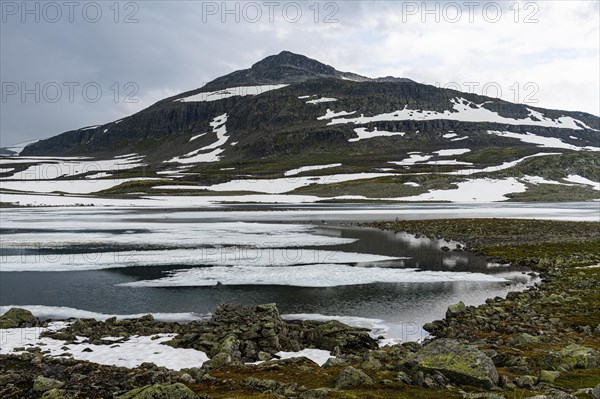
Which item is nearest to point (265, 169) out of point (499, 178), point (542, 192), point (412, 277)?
point (499, 178)

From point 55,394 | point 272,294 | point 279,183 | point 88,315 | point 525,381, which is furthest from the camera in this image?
point 279,183

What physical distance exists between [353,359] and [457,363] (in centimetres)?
417

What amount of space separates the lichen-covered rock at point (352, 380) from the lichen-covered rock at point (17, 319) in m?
14.3

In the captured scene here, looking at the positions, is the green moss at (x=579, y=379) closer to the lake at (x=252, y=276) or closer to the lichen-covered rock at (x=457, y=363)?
the lichen-covered rock at (x=457, y=363)

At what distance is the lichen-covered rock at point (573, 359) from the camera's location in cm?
1212

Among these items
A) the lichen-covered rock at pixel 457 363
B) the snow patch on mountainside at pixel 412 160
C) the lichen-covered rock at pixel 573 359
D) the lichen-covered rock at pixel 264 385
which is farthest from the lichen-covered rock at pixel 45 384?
the snow patch on mountainside at pixel 412 160

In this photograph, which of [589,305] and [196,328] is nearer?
[196,328]

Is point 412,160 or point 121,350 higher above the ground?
point 412,160

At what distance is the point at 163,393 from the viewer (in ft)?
33.0

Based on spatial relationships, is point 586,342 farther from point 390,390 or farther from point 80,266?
point 80,266

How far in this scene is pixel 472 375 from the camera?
423 inches

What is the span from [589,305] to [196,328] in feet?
56.5

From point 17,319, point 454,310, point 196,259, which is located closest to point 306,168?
point 196,259

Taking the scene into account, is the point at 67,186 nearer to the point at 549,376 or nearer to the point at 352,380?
the point at 352,380
